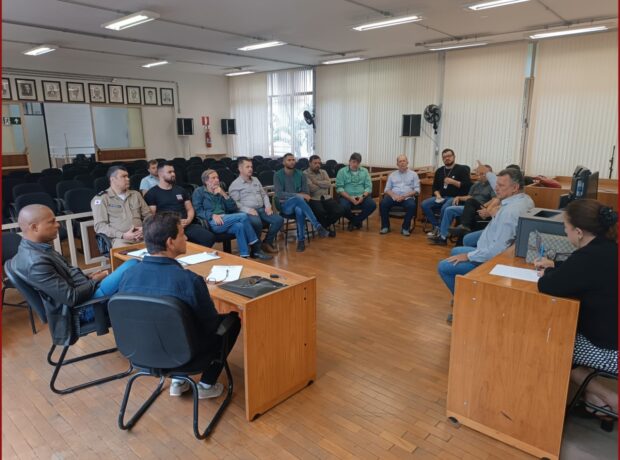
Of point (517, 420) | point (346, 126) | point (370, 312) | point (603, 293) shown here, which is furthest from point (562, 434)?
point (346, 126)

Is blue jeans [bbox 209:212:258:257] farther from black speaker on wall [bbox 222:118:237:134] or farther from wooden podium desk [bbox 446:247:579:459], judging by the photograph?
black speaker on wall [bbox 222:118:237:134]

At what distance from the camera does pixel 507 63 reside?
8422 millimetres

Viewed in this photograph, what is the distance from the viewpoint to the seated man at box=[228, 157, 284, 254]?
5508 millimetres

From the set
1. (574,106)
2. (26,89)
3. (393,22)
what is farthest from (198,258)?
(26,89)

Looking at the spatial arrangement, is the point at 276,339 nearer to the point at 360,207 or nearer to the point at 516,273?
the point at 516,273

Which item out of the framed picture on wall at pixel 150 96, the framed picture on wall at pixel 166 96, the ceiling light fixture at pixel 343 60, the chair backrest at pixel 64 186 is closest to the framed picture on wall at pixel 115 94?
the framed picture on wall at pixel 150 96

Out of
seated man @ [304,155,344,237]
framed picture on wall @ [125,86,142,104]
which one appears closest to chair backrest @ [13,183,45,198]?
seated man @ [304,155,344,237]

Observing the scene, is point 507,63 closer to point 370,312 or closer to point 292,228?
point 292,228

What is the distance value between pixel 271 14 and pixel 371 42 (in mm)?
2664

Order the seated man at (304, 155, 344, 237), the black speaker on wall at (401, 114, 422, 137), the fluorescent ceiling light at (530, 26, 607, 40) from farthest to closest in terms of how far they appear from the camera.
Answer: the black speaker on wall at (401, 114, 422, 137)
the fluorescent ceiling light at (530, 26, 607, 40)
the seated man at (304, 155, 344, 237)

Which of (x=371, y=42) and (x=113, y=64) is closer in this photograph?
(x=371, y=42)

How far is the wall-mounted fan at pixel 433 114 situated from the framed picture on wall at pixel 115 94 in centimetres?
789

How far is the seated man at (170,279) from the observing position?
2230 millimetres

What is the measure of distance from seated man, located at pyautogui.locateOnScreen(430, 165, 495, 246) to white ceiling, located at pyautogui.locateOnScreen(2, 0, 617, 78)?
7.83ft
